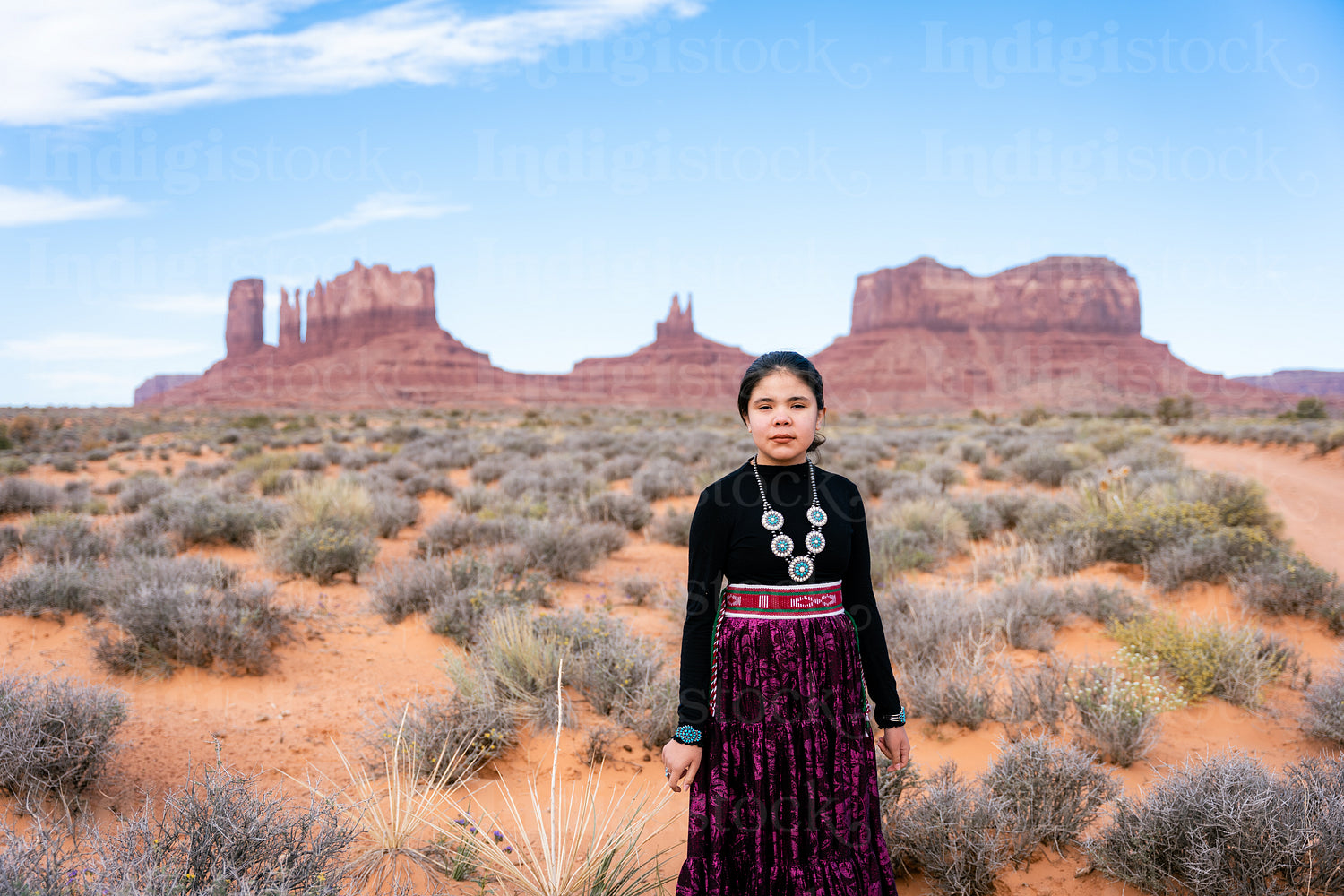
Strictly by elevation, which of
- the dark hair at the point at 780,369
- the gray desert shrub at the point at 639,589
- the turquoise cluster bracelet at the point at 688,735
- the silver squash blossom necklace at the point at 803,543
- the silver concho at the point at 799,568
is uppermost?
the dark hair at the point at 780,369

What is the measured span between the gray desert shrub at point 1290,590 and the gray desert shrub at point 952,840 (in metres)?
4.15

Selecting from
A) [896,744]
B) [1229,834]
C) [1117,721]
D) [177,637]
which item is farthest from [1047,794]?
[177,637]

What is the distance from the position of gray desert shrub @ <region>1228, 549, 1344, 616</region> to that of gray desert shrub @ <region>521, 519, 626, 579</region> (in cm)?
555

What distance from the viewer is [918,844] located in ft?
8.69

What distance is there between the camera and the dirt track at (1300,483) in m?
7.82

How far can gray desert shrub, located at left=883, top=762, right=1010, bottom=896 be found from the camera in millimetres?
2574

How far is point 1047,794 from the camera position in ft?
9.22

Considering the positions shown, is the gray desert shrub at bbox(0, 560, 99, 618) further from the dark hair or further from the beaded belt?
the dark hair

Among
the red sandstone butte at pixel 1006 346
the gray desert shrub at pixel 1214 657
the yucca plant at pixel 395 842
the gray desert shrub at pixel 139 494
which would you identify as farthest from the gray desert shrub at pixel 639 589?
the red sandstone butte at pixel 1006 346

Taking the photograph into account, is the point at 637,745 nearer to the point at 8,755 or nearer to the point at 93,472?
the point at 8,755

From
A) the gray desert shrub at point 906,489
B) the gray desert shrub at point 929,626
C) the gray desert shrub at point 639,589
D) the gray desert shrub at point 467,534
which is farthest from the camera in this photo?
the gray desert shrub at point 906,489

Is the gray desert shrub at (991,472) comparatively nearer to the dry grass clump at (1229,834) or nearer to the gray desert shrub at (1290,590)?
the gray desert shrub at (1290,590)

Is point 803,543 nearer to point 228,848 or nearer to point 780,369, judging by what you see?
point 780,369

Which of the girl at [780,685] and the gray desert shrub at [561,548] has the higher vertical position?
the girl at [780,685]
